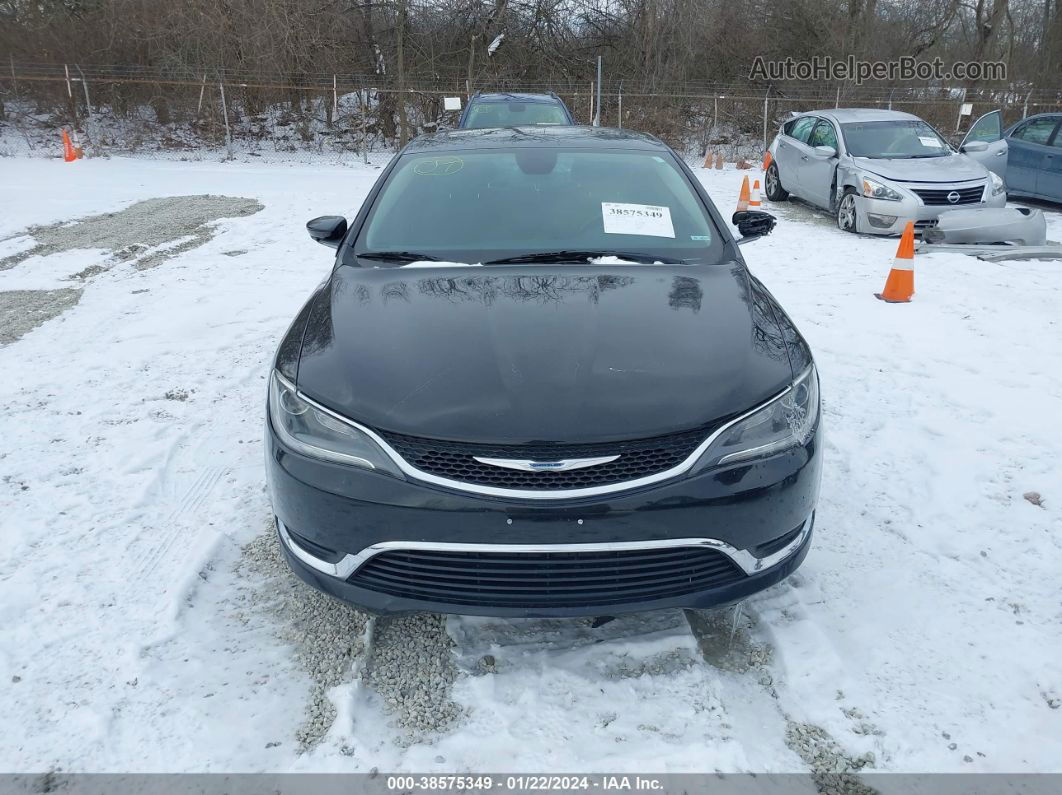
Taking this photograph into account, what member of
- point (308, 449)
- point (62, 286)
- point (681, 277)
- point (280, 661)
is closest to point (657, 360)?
point (681, 277)

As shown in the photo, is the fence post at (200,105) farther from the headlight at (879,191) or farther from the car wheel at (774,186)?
the headlight at (879,191)

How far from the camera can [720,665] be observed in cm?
250

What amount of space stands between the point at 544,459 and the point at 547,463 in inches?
0.6

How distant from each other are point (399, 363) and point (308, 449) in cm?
39

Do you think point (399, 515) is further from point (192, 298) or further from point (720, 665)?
point (192, 298)

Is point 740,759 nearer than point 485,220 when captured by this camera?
Yes

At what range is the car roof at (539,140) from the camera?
395 cm

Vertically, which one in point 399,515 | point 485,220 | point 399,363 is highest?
point 485,220

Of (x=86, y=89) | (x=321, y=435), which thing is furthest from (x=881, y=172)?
(x=86, y=89)

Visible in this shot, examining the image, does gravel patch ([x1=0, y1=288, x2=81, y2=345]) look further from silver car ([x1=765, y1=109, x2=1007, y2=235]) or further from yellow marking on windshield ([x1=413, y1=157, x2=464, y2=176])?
silver car ([x1=765, y1=109, x2=1007, y2=235])

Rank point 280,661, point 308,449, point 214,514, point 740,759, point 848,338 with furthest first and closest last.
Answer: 1. point 848,338
2. point 214,514
3. point 280,661
4. point 308,449
5. point 740,759

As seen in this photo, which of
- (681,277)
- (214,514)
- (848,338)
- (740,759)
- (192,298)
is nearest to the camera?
(740,759)

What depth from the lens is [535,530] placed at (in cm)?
213

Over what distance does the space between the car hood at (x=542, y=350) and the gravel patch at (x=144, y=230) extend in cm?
585
